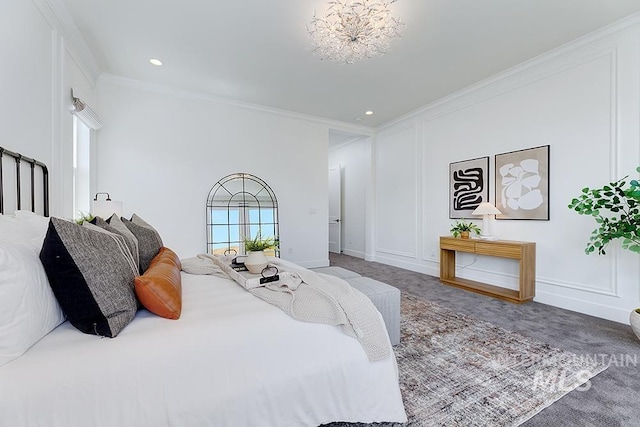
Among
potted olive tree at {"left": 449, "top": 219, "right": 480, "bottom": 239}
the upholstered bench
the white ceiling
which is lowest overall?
the upholstered bench

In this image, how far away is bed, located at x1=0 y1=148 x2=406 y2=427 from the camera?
838mm

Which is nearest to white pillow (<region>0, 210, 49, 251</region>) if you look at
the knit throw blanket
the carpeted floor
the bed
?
the bed

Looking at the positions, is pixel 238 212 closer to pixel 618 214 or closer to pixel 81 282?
pixel 81 282

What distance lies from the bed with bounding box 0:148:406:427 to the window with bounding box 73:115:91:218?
9.33ft

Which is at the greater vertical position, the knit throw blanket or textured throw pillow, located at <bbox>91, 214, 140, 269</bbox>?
textured throw pillow, located at <bbox>91, 214, 140, 269</bbox>

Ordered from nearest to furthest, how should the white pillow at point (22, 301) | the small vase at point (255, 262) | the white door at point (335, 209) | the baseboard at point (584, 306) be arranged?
the white pillow at point (22, 301) < the small vase at point (255, 262) < the baseboard at point (584, 306) < the white door at point (335, 209)

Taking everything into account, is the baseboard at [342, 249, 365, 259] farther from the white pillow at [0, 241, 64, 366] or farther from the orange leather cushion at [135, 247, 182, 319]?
the white pillow at [0, 241, 64, 366]

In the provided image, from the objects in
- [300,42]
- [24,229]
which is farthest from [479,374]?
[300,42]

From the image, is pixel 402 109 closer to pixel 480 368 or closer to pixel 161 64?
pixel 161 64

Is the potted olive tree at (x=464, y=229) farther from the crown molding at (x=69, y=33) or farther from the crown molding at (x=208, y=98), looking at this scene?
the crown molding at (x=69, y=33)

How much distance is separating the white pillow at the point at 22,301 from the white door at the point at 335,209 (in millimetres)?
6473

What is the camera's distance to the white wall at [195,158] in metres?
3.78

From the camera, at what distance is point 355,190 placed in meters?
6.68

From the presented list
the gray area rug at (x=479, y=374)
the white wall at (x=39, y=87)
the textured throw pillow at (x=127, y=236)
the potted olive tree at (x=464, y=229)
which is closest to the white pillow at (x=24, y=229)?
the textured throw pillow at (x=127, y=236)
